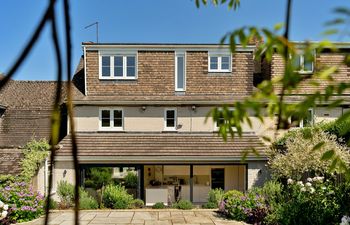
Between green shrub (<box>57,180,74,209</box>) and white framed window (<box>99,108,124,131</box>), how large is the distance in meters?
3.69

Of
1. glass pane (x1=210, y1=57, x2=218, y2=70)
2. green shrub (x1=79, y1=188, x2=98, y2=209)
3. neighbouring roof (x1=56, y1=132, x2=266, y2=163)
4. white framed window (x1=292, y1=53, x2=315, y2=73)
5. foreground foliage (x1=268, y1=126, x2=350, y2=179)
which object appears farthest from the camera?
glass pane (x1=210, y1=57, x2=218, y2=70)

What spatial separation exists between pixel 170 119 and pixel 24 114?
8.70 metres

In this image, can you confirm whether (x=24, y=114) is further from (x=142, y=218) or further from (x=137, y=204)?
(x=142, y=218)

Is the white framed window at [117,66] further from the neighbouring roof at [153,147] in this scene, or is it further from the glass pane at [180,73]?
the neighbouring roof at [153,147]

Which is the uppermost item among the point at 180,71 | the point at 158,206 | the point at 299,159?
the point at 180,71

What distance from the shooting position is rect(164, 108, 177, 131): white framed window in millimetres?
17983

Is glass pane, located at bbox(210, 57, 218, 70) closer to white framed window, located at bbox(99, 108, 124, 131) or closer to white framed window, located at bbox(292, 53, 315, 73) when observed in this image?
white framed window, located at bbox(99, 108, 124, 131)

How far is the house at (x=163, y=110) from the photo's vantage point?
17.0m

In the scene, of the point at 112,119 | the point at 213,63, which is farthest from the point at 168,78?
the point at 112,119

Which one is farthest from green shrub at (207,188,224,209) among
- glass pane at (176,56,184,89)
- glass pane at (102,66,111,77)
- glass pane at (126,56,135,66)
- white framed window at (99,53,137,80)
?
glass pane at (102,66,111,77)

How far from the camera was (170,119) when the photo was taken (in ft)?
59.5

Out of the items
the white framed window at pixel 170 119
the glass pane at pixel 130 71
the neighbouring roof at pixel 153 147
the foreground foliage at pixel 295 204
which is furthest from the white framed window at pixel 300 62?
the glass pane at pixel 130 71

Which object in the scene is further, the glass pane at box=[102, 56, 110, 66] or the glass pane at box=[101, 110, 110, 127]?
the glass pane at box=[102, 56, 110, 66]

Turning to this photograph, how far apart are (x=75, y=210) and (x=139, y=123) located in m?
17.5
